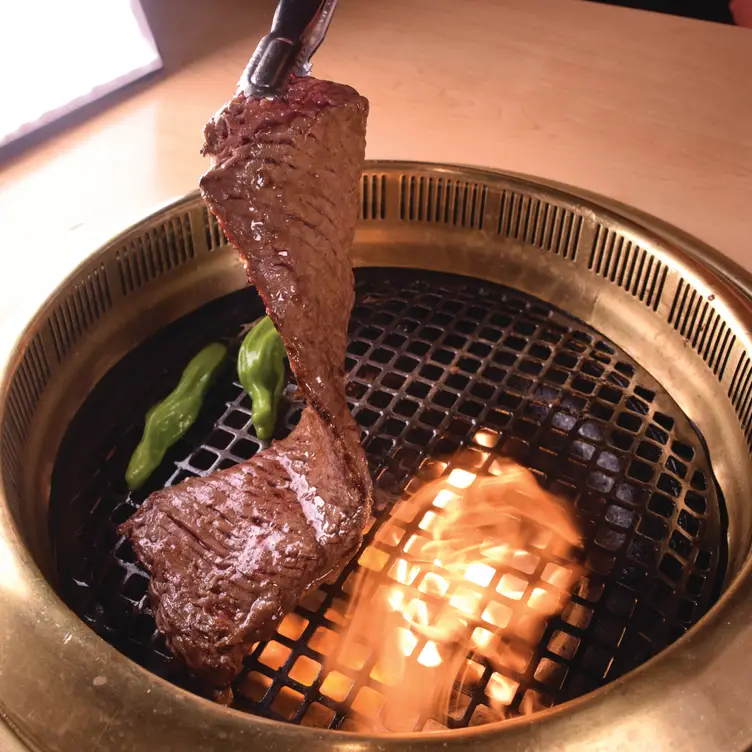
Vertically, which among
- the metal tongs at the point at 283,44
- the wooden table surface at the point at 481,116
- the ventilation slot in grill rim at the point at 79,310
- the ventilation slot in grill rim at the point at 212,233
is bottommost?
the wooden table surface at the point at 481,116

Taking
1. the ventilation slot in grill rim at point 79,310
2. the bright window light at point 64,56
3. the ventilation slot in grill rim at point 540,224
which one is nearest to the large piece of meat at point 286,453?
the ventilation slot in grill rim at point 79,310

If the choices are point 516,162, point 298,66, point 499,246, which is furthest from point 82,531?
point 516,162

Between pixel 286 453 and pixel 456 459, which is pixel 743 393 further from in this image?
pixel 286 453

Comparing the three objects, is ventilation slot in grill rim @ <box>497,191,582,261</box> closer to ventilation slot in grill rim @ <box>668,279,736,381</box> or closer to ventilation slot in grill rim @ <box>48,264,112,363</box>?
ventilation slot in grill rim @ <box>668,279,736,381</box>

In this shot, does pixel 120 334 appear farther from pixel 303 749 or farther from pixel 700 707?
pixel 700 707

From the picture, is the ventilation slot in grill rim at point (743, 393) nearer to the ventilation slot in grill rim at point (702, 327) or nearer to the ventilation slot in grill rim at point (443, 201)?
the ventilation slot in grill rim at point (702, 327)

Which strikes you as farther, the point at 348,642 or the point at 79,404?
the point at 79,404
